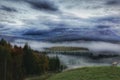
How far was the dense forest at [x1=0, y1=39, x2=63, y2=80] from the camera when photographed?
90875 mm

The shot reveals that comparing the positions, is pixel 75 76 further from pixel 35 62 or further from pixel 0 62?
pixel 35 62

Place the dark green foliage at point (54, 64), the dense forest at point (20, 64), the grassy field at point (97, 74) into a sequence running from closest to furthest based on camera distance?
1. the grassy field at point (97, 74)
2. the dense forest at point (20, 64)
3. the dark green foliage at point (54, 64)

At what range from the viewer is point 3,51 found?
301 ft

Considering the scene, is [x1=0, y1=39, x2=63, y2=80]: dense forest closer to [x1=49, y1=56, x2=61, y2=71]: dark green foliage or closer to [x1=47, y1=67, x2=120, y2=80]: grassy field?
[x1=49, y1=56, x2=61, y2=71]: dark green foliage

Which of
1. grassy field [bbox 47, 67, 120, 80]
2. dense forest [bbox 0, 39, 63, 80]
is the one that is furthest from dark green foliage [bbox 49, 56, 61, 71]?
grassy field [bbox 47, 67, 120, 80]

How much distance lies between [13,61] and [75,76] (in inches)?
2283

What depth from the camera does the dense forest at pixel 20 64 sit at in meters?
90.9

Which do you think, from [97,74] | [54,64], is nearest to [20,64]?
[54,64]

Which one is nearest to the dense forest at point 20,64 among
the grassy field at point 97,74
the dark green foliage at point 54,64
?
the dark green foliage at point 54,64

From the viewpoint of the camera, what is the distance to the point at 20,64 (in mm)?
98750

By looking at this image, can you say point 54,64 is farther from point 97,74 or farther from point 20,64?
point 97,74

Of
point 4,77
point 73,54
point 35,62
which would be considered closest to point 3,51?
point 4,77

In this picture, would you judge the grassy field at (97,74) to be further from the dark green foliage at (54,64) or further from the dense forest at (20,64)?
the dark green foliage at (54,64)

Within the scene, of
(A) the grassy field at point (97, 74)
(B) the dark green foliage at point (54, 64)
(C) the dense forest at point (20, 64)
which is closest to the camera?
(A) the grassy field at point (97, 74)
